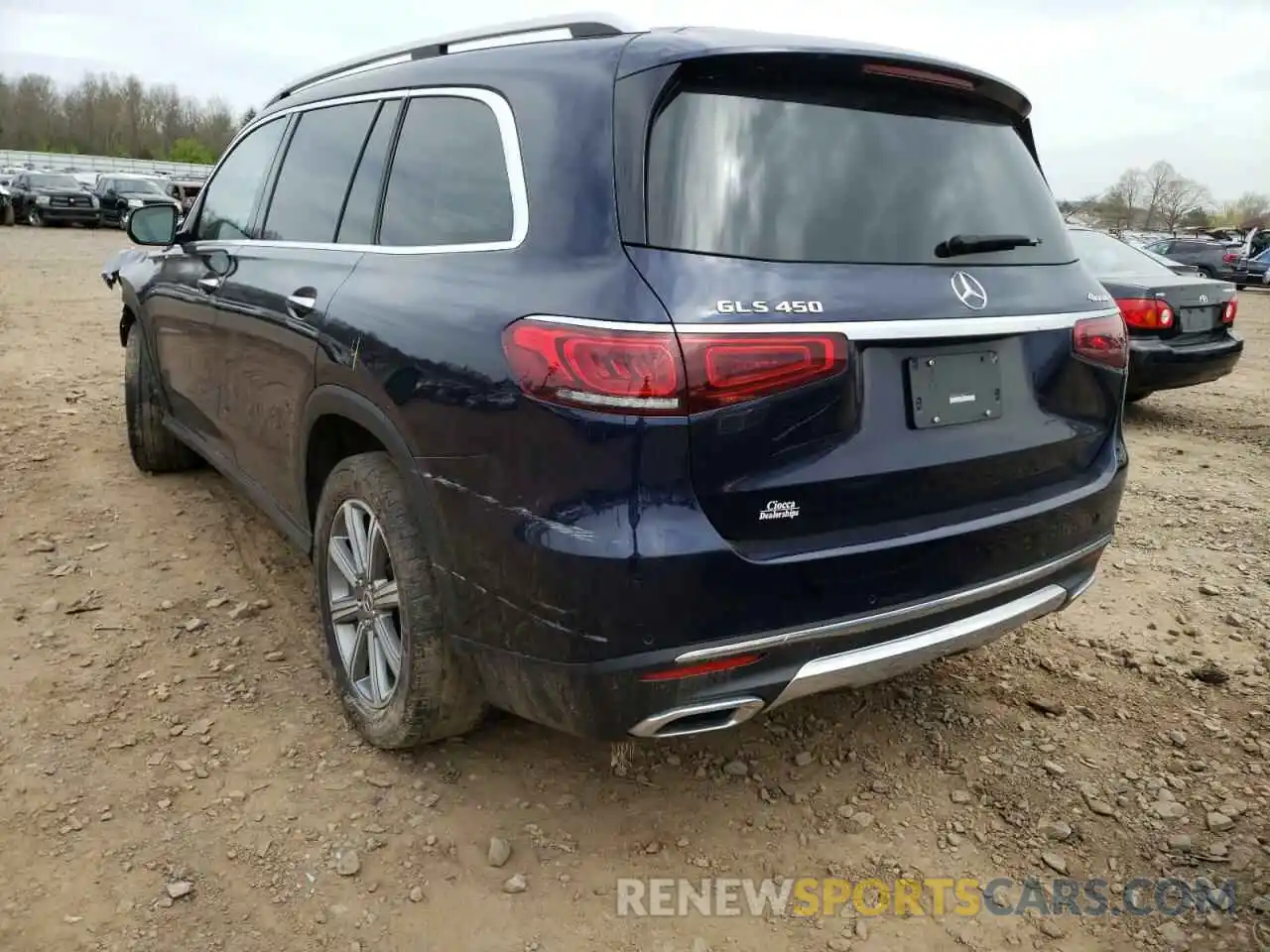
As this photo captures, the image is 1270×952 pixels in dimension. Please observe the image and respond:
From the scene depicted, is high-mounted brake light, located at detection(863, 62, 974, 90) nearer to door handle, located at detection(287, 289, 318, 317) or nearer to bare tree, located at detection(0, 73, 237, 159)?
door handle, located at detection(287, 289, 318, 317)

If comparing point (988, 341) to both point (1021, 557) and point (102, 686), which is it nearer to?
point (1021, 557)

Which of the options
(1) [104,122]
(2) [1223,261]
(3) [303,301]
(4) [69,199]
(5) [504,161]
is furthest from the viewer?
(1) [104,122]

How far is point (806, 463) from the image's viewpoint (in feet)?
6.70

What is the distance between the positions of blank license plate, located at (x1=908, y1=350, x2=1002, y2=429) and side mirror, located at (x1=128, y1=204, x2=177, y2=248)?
3583mm

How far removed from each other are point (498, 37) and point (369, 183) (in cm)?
57

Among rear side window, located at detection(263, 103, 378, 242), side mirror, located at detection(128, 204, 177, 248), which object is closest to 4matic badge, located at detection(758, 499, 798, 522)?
rear side window, located at detection(263, 103, 378, 242)

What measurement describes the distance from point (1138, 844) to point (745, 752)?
1.04m

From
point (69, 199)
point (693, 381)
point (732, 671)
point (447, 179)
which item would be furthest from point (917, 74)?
point (69, 199)

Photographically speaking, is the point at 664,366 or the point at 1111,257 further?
the point at 1111,257

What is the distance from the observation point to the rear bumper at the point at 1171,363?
6992 mm

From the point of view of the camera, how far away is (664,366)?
6.18 ft

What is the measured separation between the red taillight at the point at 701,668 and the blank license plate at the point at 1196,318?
6382 millimetres

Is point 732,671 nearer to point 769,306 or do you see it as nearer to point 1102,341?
point 769,306

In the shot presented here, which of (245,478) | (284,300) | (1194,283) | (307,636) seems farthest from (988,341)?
(1194,283)
